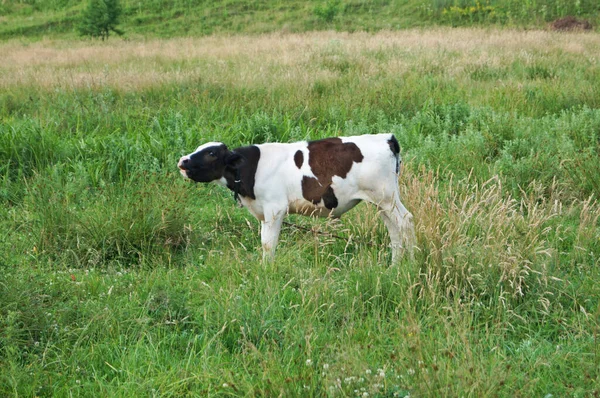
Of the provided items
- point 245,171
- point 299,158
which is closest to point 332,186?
point 299,158

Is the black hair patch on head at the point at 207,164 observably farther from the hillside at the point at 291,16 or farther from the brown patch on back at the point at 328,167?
the hillside at the point at 291,16

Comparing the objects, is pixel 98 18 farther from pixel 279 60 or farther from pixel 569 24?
pixel 569 24

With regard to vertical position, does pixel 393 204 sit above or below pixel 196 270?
above

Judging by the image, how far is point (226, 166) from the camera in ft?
18.6

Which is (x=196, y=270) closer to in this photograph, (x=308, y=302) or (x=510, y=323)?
(x=308, y=302)

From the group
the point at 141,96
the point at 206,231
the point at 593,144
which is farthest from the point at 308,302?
the point at 141,96

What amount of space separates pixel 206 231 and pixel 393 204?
206 cm

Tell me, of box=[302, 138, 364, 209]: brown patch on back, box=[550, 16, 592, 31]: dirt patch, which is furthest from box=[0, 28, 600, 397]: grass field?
box=[550, 16, 592, 31]: dirt patch

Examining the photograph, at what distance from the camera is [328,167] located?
5.70 metres

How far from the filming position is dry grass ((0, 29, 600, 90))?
499 inches

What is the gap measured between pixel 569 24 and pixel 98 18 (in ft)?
Result: 62.0

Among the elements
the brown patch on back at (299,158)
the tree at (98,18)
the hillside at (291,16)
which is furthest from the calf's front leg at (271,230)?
the tree at (98,18)

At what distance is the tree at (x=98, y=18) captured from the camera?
92.8ft

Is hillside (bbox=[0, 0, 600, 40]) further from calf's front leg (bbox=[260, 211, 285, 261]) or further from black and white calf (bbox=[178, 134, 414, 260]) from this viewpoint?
calf's front leg (bbox=[260, 211, 285, 261])
